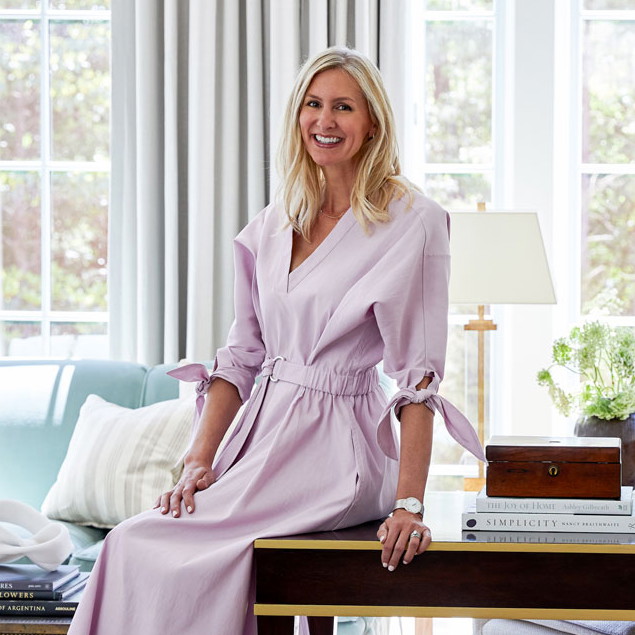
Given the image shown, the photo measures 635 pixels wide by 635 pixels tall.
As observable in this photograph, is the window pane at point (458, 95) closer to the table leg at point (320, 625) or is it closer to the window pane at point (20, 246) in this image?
the window pane at point (20, 246)

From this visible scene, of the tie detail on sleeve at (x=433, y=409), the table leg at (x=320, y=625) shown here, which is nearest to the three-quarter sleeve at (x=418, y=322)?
the tie detail on sleeve at (x=433, y=409)

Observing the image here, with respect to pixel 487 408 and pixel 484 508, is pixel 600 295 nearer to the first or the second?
pixel 487 408

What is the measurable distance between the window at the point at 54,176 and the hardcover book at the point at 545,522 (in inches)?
91.6

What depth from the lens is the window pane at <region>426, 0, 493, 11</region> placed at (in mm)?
3576

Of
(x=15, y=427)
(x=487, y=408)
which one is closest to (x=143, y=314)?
(x=15, y=427)

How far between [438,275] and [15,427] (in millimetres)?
1703

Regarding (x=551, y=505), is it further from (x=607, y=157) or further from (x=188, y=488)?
(x=607, y=157)

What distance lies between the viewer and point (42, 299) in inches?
145

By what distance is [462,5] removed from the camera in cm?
358

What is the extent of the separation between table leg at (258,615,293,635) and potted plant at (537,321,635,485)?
3.52 ft

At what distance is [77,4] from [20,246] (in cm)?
92

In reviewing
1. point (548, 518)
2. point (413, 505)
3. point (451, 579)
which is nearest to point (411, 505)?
point (413, 505)

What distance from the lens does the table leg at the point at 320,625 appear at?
195 centimetres

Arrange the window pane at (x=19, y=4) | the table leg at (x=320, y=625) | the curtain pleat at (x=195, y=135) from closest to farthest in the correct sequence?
1. the table leg at (x=320, y=625)
2. the curtain pleat at (x=195, y=135)
3. the window pane at (x=19, y=4)
